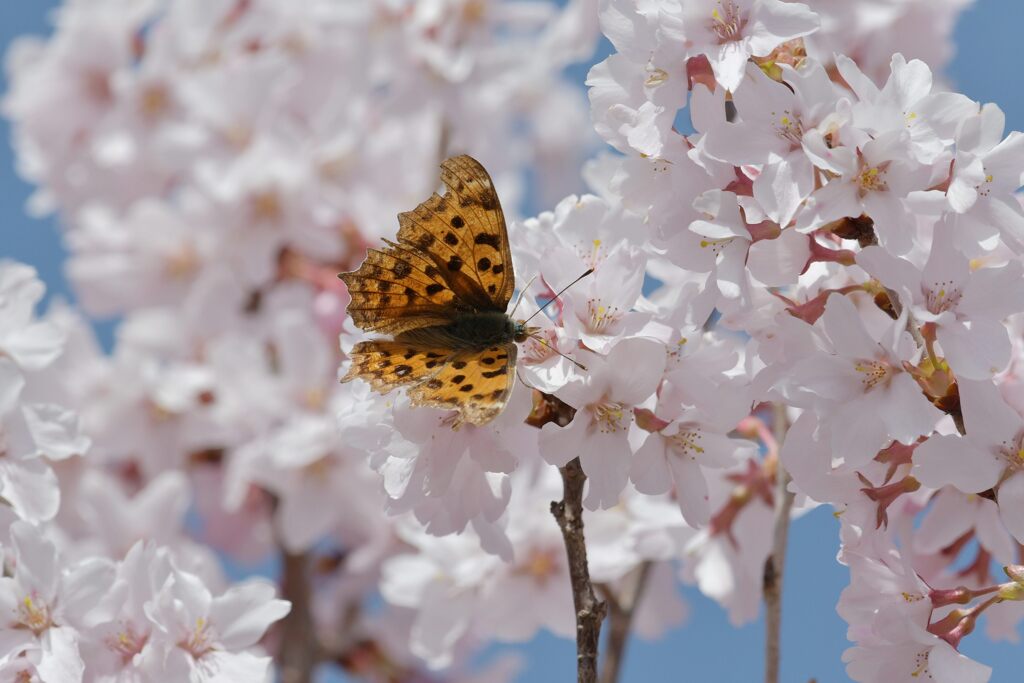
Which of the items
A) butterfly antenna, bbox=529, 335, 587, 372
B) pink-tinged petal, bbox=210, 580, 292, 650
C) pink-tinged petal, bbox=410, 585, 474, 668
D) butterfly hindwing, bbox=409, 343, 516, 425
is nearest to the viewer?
butterfly hindwing, bbox=409, 343, 516, 425

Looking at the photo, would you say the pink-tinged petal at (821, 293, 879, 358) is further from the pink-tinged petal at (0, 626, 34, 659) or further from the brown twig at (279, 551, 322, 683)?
the brown twig at (279, 551, 322, 683)

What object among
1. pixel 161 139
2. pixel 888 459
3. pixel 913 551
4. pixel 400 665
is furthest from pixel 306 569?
pixel 888 459

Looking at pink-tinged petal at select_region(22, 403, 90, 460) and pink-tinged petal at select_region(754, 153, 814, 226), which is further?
pink-tinged petal at select_region(22, 403, 90, 460)

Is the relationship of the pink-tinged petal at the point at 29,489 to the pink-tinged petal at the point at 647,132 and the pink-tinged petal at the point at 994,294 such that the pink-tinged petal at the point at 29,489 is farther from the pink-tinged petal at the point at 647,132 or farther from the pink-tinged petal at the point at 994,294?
the pink-tinged petal at the point at 994,294

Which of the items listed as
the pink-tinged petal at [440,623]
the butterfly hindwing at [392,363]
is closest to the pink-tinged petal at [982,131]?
the butterfly hindwing at [392,363]

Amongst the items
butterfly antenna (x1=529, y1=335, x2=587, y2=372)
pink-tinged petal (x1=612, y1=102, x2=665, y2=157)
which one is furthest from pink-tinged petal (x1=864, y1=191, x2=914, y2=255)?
butterfly antenna (x1=529, y1=335, x2=587, y2=372)

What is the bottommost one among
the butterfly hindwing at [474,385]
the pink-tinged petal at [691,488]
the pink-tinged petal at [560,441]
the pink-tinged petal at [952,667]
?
the pink-tinged petal at [952,667]

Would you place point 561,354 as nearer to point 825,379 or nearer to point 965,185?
point 825,379

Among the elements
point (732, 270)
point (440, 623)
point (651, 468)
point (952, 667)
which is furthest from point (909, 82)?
point (440, 623)
